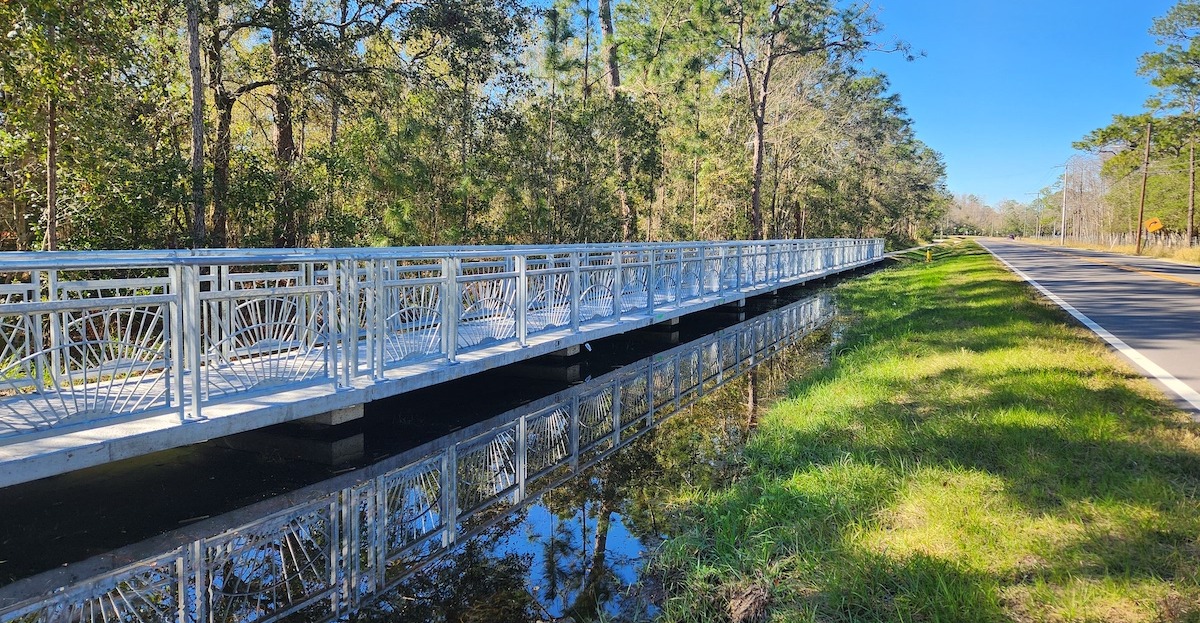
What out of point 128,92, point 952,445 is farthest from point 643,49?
point 952,445

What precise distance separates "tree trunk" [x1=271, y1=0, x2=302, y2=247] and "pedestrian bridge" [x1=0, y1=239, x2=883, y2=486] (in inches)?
151

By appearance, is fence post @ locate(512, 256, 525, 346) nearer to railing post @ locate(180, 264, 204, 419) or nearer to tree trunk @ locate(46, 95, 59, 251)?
railing post @ locate(180, 264, 204, 419)

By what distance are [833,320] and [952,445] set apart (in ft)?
34.1

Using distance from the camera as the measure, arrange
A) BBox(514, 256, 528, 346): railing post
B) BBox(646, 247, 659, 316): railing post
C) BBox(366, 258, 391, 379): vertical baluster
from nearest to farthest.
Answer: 1. BBox(366, 258, 391, 379): vertical baluster
2. BBox(514, 256, 528, 346): railing post
3. BBox(646, 247, 659, 316): railing post

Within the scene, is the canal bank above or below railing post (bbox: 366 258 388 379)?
below

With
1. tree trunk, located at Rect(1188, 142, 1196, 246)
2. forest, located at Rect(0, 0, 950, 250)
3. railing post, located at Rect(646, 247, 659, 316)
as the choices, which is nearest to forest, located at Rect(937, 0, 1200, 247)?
tree trunk, located at Rect(1188, 142, 1196, 246)

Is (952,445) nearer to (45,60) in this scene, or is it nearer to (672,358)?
(672,358)

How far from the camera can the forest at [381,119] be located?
1123 centimetres

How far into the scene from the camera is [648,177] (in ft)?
79.3

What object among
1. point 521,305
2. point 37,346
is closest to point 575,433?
point 521,305

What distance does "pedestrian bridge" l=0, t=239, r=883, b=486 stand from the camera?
444cm

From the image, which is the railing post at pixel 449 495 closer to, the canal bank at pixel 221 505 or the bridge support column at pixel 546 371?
the canal bank at pixel 221 505

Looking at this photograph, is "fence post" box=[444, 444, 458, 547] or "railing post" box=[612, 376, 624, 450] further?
"railing post" box=[612, 376, 624, 450]

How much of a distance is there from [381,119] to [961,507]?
15.3 m
